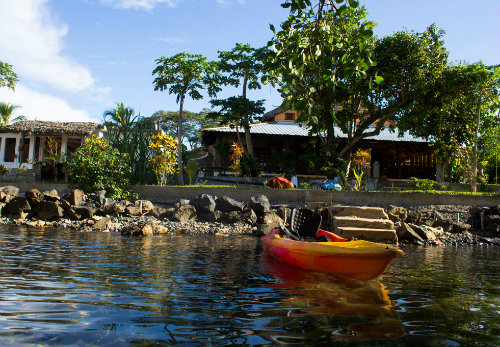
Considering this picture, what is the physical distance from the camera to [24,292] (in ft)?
15.2

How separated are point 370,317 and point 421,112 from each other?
16966 mm

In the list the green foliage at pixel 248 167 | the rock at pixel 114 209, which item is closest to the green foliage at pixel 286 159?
the green foliage at pixel 248 167

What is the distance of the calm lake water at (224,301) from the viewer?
3.37 metres

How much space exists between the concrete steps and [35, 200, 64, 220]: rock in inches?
387

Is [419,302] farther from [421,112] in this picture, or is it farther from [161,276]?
[421,112]

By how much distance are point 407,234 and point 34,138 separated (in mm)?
23530

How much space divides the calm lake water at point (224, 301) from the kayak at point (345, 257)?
20cm

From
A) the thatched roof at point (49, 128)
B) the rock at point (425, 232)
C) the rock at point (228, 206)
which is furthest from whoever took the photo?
the thatched roof at point (49, 128)

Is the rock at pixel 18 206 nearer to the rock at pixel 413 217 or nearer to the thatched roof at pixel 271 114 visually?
the rock at pixel 413 217

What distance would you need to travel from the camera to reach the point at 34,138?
2531 cm

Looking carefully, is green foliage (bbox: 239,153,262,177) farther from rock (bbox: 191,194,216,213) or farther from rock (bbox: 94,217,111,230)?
rock (bbox: 94,217,111,230)

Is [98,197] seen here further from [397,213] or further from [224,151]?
[397,213]

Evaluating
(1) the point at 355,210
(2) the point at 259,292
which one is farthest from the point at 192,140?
(2) the point at 259,292

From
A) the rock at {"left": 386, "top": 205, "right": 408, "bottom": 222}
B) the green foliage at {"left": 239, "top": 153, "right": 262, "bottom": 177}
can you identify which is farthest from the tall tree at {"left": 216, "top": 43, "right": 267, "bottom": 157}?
the rock at {"left": 386, "top": 205, "right": 408, "bottom": 222}
